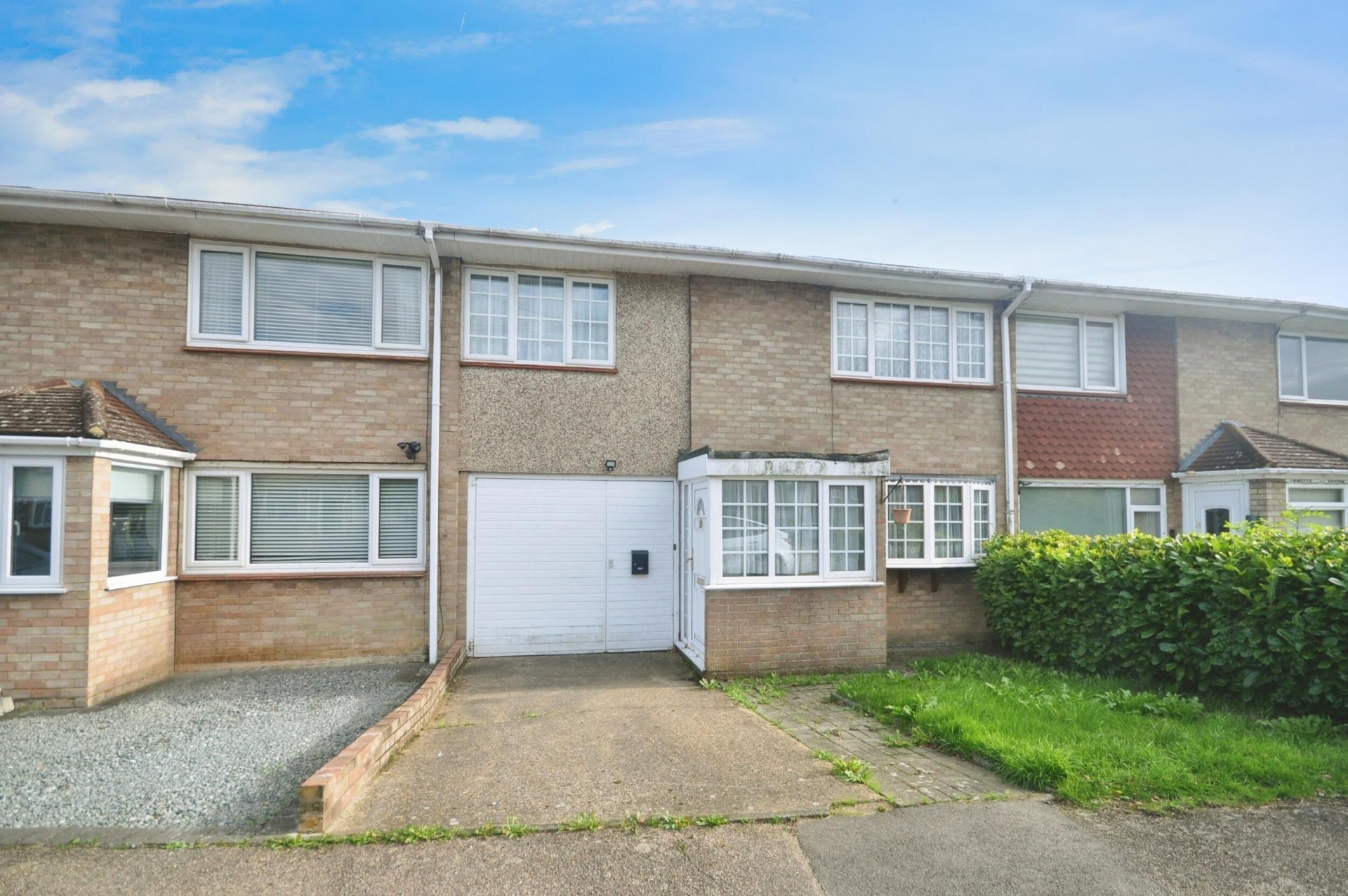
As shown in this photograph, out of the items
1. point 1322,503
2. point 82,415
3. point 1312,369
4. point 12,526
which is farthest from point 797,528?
point 1312,369

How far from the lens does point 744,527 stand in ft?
27.2

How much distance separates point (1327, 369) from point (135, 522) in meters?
16.9

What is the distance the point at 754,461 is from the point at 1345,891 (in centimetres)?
551

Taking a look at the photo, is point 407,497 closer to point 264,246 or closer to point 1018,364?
point 264,246

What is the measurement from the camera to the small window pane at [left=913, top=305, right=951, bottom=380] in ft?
34.7

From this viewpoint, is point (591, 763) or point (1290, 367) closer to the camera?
point (591, 763)

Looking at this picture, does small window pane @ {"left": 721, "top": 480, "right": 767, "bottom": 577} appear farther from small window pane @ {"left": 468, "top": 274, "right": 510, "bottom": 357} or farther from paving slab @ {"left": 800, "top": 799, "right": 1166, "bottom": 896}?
paving slab @ {"left": 800, "top": 799, "right": 1166, "bottom": 896}

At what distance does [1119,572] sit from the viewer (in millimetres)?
7711

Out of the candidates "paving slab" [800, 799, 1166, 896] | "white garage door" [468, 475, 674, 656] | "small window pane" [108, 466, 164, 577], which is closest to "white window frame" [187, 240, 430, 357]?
"small window pane" [108, 466, 164, 577]

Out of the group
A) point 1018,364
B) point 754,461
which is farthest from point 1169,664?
point 1018,364

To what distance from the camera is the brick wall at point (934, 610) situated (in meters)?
10.0

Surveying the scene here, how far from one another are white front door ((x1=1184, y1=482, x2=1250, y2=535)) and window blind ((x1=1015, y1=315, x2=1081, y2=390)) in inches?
92.1

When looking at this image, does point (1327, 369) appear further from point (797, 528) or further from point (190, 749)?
point (190, 749)

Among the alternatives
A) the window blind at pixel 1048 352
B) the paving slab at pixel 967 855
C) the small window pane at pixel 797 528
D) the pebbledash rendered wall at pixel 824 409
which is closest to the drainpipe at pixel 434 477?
the pebbledash rendered wall at pixel 824 409
